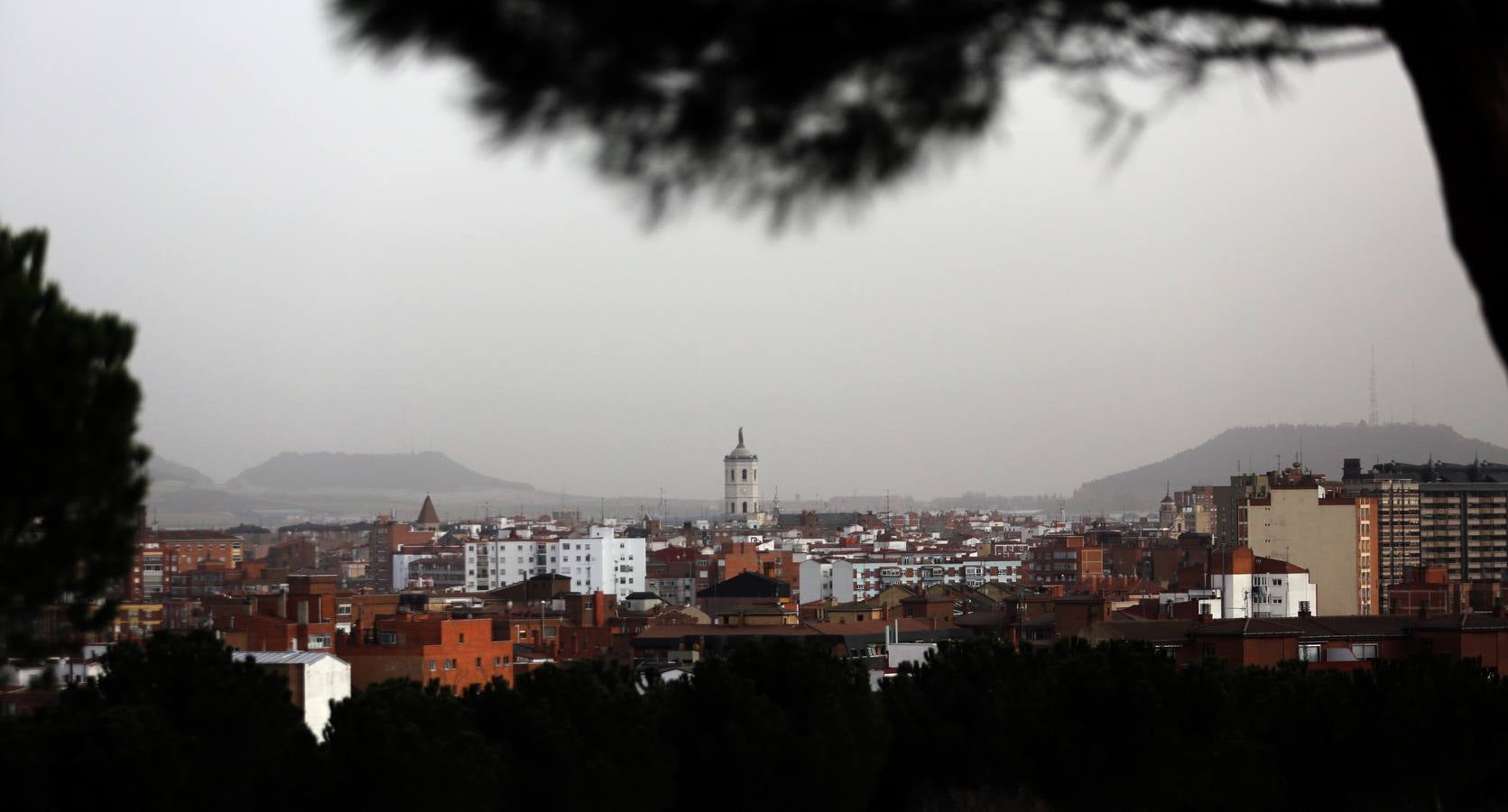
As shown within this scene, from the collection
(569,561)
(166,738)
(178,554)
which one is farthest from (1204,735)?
(569,561)

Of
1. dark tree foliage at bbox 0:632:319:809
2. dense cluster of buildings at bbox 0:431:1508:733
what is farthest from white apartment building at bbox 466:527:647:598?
dark tree foliage at bbox 0:632:319:809

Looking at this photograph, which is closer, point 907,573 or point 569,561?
point 907,573

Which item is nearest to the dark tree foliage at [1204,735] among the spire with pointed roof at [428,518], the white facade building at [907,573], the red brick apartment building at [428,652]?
the red brick apartment building at [428,652]

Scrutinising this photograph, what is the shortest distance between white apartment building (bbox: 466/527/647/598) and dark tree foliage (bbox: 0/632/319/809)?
62.1 meters

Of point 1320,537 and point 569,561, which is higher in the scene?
point 1320,537

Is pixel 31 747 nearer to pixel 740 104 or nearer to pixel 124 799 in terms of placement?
pixel 124 799

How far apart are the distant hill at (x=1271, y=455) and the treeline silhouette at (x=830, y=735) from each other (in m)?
135

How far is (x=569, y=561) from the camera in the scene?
7725 cm

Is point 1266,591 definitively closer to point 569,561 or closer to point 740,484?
point 569,561

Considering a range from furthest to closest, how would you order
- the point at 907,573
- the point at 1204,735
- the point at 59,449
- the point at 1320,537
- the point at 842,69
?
the point at 907,573 → the point at 1320,537 → the point at 1204,735 → the point at 59,449 → the point at 842,69

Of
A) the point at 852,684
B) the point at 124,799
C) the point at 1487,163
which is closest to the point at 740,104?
the point at 1487,163

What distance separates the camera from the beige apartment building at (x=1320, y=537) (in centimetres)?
5441

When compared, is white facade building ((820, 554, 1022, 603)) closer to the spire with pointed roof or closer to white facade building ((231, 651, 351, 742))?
white facade building ((231, 651, 351, 742))

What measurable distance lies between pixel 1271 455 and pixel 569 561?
109276mm
